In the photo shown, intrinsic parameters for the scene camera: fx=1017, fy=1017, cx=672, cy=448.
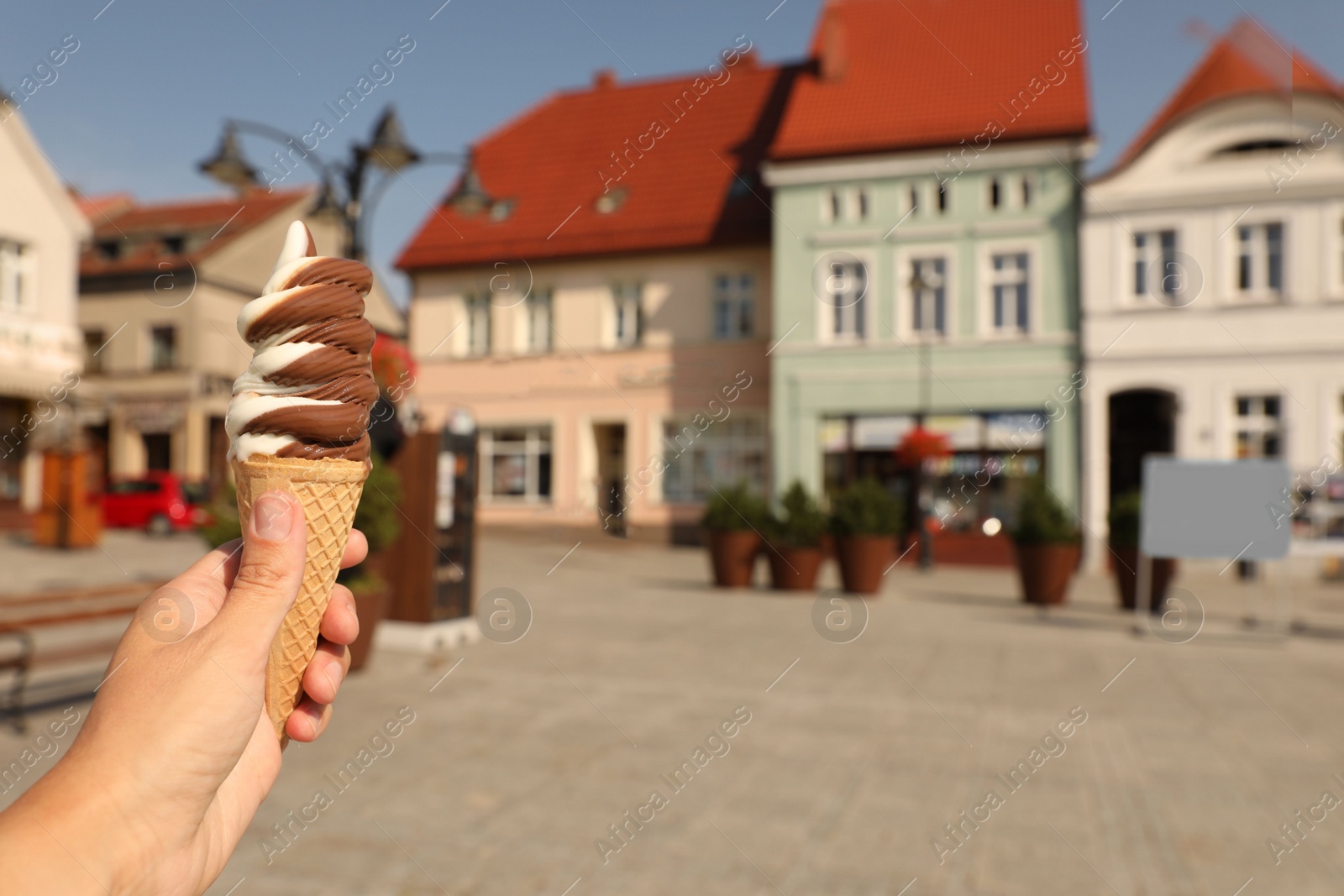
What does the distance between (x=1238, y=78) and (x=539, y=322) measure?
2002 cm

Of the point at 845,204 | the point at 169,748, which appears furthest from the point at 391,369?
the point at 845,204

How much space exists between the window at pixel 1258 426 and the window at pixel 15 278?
31.0 m

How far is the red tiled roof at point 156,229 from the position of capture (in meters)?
34.7

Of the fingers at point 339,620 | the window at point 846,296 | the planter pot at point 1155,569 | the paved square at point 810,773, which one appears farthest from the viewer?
the window at point 846,296

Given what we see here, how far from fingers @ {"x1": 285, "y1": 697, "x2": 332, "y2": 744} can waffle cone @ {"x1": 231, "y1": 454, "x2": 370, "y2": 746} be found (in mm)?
16

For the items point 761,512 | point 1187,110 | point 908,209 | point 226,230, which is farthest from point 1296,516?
point 226,230

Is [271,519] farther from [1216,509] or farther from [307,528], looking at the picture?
[1216,509]

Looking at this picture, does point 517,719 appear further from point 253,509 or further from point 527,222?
point 527,222

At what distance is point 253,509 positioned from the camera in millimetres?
1272

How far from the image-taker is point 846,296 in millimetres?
26656

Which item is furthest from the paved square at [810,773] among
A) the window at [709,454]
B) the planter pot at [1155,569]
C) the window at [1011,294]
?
the window at [709,454]

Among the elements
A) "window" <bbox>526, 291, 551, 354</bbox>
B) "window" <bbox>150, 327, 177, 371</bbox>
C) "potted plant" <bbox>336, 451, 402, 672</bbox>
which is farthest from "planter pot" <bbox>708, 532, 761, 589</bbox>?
"window" <bbox>150, 327, 177, 371</bbox>

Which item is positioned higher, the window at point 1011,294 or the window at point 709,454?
the window at point 1011,294

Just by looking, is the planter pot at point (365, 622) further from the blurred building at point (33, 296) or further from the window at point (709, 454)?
the blurred building at point (33, 296)
